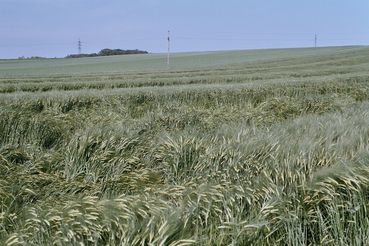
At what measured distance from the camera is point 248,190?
13.7 ft

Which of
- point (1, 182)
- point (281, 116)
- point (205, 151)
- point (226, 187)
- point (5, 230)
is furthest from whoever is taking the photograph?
point (281, 116)

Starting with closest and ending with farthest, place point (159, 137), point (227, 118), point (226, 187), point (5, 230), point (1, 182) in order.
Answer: point (5, 230) < point (226, 187) < point (1, 182) < point (159, 137) < point (227, 118)

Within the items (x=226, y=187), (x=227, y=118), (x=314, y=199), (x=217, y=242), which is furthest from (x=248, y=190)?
(x=227, y=118)

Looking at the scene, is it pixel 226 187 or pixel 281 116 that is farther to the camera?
pixel 281 116

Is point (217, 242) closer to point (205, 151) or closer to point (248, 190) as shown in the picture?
point (248, 190)

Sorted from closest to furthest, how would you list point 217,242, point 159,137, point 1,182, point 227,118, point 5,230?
point 217,242
point 5,230
point 1,182
point 159,137
point 227,118

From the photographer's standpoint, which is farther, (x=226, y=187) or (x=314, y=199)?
(x=226, y=187)

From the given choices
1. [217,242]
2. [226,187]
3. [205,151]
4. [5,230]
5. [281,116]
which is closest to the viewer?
[217,242]

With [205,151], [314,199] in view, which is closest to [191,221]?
[314,199]

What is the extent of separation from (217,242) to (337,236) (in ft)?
3.63

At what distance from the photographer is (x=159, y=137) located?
667cm

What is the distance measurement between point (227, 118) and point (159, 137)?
4.00 meters

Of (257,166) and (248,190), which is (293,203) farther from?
(257,166)

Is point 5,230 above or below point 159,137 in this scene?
below
